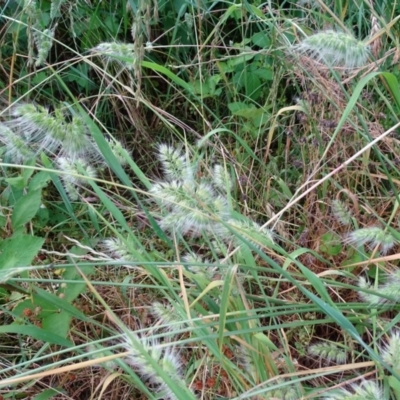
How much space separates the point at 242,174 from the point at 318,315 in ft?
1.23

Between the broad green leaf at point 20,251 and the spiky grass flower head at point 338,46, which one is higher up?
the spiky grass flower head at point 338,46

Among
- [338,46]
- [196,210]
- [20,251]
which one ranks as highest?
[338,46]

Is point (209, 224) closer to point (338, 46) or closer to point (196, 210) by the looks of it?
point (196, 210)

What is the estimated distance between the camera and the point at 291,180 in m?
1.49

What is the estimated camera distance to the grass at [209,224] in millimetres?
923

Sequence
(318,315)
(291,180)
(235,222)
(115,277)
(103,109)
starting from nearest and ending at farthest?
(235,222) < (318,315) < (115,277) < (291,180) < (103,109)

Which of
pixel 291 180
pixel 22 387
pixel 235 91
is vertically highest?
pixel 235 91

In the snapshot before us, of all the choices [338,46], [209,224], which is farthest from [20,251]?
[338,46]

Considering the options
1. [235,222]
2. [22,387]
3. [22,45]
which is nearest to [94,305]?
[22,387]

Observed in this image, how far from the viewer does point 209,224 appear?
0.95 m

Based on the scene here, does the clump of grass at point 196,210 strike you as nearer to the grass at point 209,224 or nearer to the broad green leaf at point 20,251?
the grass at point 209,224

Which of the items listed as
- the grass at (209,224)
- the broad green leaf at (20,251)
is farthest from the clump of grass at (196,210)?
the broad green leaf at (20,251)

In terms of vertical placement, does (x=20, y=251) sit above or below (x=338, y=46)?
below

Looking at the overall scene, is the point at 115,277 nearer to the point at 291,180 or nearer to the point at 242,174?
the point at 242,174
